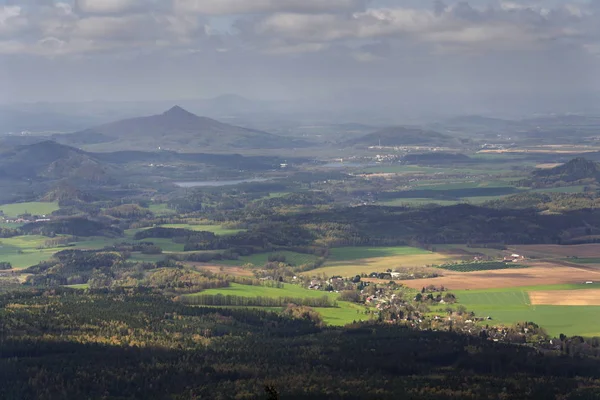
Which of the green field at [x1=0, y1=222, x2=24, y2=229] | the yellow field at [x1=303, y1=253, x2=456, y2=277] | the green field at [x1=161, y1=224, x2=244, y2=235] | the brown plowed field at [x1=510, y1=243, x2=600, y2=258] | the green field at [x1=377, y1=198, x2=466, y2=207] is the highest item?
the green field at [x1=0, y1=222, x2=24, y2=229]

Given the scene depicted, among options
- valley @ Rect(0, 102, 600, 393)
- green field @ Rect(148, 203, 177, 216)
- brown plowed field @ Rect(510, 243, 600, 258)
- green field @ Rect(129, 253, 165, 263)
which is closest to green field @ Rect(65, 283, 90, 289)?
valley @ Rect(0, 102, 600, 393)

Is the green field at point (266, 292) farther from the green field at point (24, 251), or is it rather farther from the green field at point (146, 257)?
the green field at point (24, 251)

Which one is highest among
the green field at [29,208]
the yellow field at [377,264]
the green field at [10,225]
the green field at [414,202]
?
the green field at [29,208]

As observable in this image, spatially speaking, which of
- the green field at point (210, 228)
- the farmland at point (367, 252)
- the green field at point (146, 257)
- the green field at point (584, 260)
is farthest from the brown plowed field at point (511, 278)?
the green field at point (210, 228)

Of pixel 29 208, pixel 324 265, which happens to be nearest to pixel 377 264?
pixel 324 265

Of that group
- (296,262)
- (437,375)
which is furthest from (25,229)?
(437,375)

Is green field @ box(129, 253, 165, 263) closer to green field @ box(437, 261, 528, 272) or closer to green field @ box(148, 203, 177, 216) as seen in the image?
green field @ box(437, 261, 528, 272)
